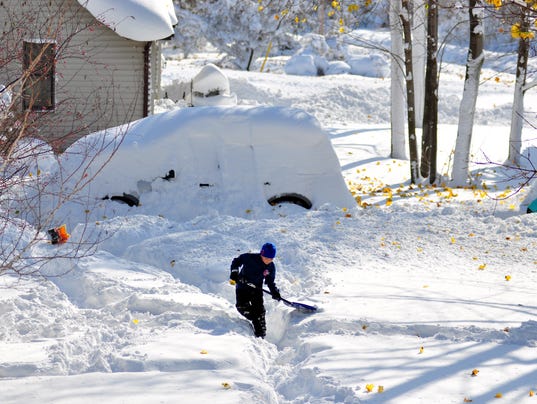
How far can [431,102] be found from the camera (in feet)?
51.2

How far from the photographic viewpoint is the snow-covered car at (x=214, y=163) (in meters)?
11.4

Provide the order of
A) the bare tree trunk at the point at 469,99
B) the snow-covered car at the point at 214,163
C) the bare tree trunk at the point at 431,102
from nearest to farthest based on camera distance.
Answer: the snow-covered car at the point at 214,163
the bare tree trunk at the point at 469,99
the bare tree trunk at the point at 431,102

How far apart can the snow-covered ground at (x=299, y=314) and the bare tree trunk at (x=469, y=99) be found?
172cm

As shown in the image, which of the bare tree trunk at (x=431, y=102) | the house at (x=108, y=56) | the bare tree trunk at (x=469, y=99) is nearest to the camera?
the bare tree trunk at (x=469, y=99)

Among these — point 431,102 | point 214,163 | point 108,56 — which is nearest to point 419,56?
point 431,102

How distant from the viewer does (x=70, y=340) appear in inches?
270

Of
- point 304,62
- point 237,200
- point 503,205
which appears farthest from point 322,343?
point 304,62

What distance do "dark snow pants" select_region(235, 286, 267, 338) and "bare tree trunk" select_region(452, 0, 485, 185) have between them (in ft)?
25.1

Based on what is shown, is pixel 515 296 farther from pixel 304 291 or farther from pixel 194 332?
pixel 194 332

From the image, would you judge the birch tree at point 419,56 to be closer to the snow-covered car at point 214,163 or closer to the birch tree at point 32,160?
the birch tree at point 32,160

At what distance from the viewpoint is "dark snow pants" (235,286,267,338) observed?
769 cm

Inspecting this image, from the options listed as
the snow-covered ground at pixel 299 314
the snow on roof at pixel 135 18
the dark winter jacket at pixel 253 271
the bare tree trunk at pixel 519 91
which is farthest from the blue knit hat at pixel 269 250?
the snow on roof at pixel 135 18

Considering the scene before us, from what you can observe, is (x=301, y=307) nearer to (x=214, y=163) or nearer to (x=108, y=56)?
(x=214, y=163)

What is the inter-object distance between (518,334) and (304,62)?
103 ft
